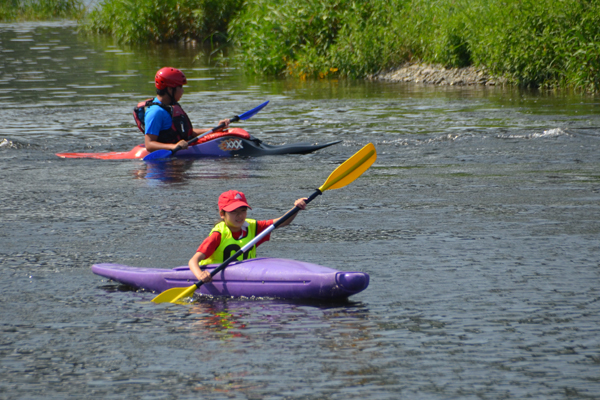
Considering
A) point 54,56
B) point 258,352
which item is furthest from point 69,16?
point 258,352

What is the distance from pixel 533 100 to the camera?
47.8 ft

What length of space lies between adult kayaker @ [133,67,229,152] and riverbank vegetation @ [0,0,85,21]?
34916mm

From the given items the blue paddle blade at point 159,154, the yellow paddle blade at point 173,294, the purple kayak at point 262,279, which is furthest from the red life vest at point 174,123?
the yellow paddle blade at point 173,294

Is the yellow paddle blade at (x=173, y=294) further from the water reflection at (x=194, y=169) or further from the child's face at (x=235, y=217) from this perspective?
the water reflection at (x=194, y=169)

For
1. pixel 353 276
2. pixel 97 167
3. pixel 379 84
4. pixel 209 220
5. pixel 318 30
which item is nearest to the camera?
pixel 353 276

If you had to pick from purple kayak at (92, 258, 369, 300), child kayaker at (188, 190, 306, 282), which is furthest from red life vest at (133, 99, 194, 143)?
child kayaker at (188, 190, 306, 282)

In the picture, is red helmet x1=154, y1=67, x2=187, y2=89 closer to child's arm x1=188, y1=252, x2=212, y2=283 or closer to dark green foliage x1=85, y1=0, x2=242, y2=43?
child's arm x1=188, y1=252, x2=212, y2=283

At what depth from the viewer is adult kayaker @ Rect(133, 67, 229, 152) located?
1043cm

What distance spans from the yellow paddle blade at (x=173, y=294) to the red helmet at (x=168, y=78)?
16.9 feet

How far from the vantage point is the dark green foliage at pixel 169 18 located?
29047 millimetres

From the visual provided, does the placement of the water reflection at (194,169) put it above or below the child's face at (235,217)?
below

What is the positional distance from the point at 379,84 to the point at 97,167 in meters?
9.01

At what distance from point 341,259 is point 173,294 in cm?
133

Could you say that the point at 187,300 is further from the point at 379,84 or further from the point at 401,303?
the point at 379,84
